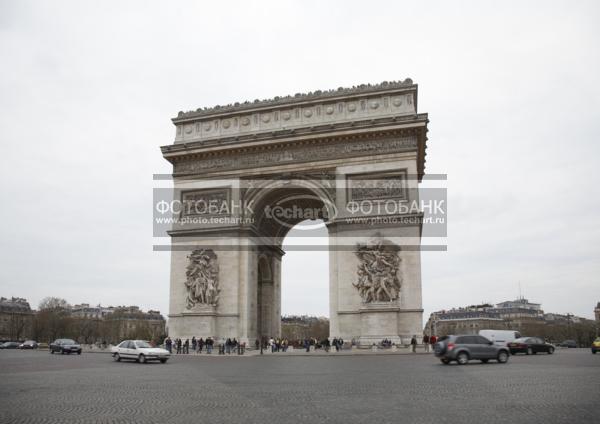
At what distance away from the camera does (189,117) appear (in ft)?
110

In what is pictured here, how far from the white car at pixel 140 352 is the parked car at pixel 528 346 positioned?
57.2 feet

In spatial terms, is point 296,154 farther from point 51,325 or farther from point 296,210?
point 51,325

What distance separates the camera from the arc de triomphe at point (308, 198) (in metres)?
28.1

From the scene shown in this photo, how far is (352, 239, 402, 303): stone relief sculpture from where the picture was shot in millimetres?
27531

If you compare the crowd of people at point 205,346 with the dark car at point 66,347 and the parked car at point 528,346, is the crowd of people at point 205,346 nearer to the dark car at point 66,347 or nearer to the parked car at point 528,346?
the dark car at point 66,347

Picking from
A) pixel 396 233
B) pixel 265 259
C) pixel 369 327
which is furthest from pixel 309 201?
pixel 369 327

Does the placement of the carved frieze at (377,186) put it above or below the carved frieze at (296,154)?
below

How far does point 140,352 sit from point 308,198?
47.7 ft

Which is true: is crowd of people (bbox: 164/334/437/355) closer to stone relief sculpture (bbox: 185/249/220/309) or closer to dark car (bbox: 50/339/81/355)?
stone relief sculpture (bbox: 185/249/220/309)

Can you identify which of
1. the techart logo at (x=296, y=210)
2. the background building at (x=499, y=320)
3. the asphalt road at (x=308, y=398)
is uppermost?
the techart logo at (x=296, y=210)

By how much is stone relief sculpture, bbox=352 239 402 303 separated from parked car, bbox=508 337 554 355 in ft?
23.1

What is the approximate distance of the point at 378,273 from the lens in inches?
1096

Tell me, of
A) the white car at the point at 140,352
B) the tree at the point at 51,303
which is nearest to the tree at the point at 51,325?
the tree at the point at 51,303

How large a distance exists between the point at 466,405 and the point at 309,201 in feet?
86.1
